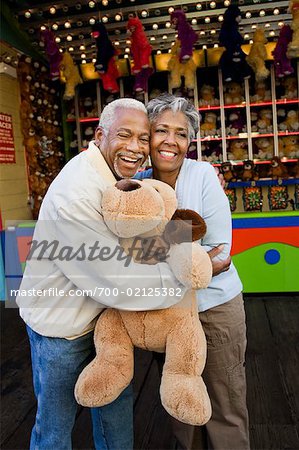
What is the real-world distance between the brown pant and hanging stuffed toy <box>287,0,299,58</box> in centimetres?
386

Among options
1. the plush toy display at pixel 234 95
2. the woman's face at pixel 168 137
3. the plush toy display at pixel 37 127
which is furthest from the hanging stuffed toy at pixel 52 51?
the woman's face at pixel 168 137

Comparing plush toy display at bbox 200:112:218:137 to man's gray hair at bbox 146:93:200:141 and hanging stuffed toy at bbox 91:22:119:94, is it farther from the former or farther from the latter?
man's gray hair at bbox 146:93:200:141

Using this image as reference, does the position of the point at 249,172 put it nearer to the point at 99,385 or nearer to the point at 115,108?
the point at 115,108

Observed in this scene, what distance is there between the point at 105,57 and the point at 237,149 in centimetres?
207

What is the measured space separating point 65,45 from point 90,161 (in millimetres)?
4602

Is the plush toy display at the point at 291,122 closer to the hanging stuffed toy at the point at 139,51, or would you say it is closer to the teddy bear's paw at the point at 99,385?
the hanging stuffed toy at the point at 139,51

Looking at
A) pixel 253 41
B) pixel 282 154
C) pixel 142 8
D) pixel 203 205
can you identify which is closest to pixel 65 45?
pixel 142 8

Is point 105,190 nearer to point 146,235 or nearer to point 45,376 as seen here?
point 146,235

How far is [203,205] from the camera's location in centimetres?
147

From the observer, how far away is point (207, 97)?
5.81 meters

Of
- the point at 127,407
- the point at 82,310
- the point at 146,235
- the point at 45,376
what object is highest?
the point at 146,235

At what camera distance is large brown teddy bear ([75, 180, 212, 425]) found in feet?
3.65

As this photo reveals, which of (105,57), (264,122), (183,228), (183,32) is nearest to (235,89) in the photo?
(264,122)

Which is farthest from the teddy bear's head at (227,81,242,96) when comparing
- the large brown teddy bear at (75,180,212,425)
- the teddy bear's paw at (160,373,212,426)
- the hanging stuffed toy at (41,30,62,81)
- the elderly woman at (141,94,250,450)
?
the teddy bear's paw at (160,373,212,426)
